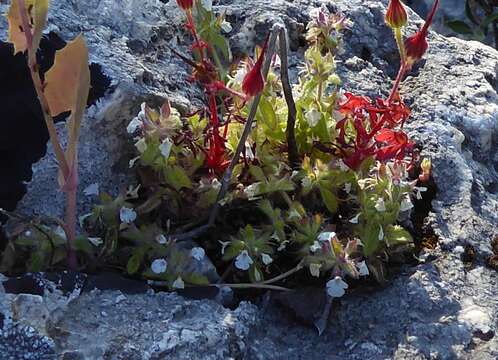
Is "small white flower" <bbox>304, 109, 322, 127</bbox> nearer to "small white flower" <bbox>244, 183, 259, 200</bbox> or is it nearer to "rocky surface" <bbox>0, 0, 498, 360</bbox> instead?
"small white flower" <bbox>244, 183, 259, 200</bbox>

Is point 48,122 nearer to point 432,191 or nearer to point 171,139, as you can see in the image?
point 171,139

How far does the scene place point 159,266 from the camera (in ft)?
4.63

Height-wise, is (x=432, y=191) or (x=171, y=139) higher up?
(x=171, y=139)

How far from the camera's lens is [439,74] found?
6.50 ft

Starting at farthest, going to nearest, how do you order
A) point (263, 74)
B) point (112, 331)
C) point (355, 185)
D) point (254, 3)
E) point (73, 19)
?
point (254, 3)
point (73, 19)
point (355, 185)
point (263, 74)
point (112, 331)

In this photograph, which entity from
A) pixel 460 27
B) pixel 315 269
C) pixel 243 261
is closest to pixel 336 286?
pixel 315 269

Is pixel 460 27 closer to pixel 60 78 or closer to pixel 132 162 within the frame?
pixel 132 162

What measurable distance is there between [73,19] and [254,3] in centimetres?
44

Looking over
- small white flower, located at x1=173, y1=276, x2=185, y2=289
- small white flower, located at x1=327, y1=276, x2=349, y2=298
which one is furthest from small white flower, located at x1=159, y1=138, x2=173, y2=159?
small white flower, located at x1=327, y1=276, x2=349, y2=298

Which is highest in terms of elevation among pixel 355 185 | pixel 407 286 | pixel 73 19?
pixel 73 19

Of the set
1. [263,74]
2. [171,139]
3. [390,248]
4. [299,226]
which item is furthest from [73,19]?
[390,248]

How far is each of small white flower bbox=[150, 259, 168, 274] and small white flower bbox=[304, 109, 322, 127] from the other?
36 cm

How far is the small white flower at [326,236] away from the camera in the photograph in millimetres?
1415

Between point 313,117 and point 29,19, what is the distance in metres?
0.50
